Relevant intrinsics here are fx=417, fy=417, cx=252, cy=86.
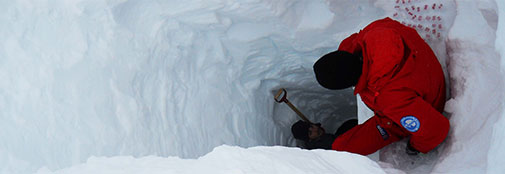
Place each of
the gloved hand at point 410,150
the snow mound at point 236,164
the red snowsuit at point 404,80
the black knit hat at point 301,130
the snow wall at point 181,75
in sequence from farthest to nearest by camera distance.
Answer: the black knit hat at point 301,130 < the gloved hand at point 410,150 < the red snowsuit at point 404,80 < the snow wall at point 181,75 < the snow mound at point 236,164

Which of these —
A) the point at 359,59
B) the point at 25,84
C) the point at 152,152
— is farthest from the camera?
the point at 152,152

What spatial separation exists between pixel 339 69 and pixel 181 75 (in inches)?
35.8

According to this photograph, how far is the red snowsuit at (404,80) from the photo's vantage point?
1707mm

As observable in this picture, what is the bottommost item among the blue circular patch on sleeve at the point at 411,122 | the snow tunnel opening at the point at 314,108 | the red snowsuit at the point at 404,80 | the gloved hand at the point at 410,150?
the snow tunnel opening at the point at 314,108

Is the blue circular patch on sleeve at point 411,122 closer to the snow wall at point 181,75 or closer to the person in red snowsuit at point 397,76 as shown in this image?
the person in red snowsuit at point 397,76

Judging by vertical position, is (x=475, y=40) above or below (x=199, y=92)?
above

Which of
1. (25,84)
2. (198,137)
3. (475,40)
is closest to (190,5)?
(198,137)

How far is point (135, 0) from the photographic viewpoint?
1948 millimetres

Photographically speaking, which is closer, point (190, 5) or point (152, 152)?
point (152, 152)

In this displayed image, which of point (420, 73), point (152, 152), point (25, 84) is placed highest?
point (25, 84)

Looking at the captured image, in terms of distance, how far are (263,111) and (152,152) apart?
3.91 feet

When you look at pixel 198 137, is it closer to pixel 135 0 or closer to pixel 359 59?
pixel 135 0

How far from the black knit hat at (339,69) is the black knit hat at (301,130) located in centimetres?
146

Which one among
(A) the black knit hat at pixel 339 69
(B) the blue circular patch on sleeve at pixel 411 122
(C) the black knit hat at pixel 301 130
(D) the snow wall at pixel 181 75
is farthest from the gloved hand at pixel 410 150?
(C) the black knit hat at pixel 301 130
